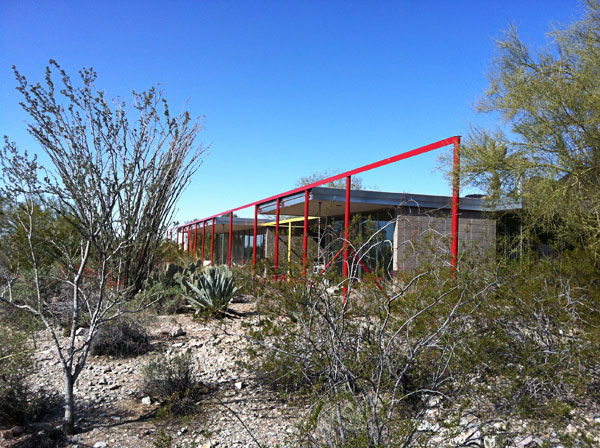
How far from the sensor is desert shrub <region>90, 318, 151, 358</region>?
6.09 m

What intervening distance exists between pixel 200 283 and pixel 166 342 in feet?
6.45

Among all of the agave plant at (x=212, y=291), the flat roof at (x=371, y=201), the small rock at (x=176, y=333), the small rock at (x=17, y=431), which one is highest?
the flat roof at (x=371, y=201)

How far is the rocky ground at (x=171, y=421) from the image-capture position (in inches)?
145

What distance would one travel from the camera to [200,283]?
28.2 feet

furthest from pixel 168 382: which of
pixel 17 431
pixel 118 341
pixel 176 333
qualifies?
pixel 176 333

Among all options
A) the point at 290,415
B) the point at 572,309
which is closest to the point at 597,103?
the point at 572,309

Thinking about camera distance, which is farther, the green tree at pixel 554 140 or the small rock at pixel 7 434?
the green tree at pixel 554 140

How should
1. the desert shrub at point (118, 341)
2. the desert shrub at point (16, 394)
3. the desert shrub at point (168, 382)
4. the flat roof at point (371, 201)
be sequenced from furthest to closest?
1. the flat roof at point (371, 201)
2. the desert shrub at point (118, 341)
3. the desert shrub at point (168, 382)
4. the desert shrub at point (16, 394)

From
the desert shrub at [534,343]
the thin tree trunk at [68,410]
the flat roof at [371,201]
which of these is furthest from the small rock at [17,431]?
the flat roof at [371,201]

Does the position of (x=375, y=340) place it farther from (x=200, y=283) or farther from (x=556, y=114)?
(x=556, y=114)

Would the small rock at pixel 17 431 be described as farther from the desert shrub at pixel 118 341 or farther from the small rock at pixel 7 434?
the desert shrub at pixel 118 341

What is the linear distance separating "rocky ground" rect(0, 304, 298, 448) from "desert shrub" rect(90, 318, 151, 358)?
5.4 inches

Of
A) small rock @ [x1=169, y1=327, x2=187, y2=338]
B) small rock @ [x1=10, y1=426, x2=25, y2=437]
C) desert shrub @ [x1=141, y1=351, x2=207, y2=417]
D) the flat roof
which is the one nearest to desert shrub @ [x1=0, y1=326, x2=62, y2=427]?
small rock @ [x1=10, y1=426, x2=25, y2=437]

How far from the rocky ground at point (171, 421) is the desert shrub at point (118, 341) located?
0.45 ft
